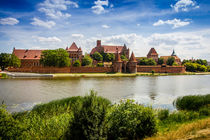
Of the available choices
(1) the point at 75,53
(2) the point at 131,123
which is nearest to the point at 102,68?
(1) the point at 75,53

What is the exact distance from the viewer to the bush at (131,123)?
19.2 feet

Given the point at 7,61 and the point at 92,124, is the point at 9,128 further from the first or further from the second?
the point at 7,61

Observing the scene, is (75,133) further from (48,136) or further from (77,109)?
(48,136)

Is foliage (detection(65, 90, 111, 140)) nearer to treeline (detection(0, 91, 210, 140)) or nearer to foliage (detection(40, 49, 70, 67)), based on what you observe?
treeline (detection(0, 91, 210, 140))

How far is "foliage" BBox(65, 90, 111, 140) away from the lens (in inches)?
193

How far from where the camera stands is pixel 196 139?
5.33 meters

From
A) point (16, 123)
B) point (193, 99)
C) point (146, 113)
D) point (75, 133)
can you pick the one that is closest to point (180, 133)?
point (146, 113)

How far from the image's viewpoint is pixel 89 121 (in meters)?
4.93

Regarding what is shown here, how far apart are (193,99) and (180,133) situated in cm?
729

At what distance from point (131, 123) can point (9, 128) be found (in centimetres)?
388

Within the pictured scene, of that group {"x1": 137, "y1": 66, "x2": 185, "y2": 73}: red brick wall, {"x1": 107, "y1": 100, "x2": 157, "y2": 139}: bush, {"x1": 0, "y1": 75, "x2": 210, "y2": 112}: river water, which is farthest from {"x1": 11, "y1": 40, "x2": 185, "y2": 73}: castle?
{"x1": 107, "y1": 100, "x2": 157, "y2": 139}: bush

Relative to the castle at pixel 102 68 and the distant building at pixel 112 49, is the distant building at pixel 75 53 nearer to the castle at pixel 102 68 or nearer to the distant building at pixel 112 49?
the castle at pixel 102 68

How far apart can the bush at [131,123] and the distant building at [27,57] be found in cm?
6881

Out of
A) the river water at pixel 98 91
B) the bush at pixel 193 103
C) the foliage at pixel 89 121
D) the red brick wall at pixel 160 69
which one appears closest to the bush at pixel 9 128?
the foliage at pixel 89 121
